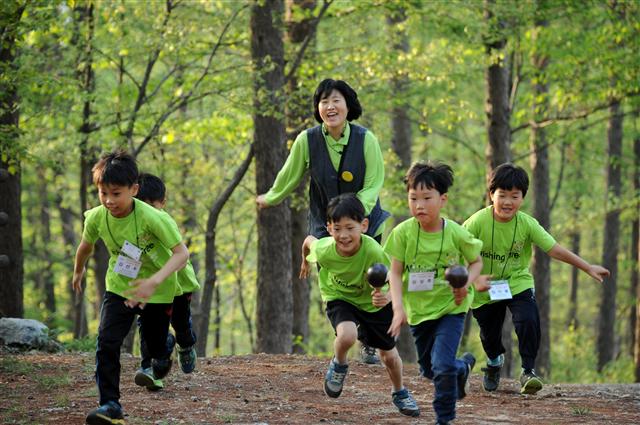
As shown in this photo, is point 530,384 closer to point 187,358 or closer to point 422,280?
point 422,280

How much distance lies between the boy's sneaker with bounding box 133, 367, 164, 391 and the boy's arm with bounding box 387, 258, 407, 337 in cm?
260

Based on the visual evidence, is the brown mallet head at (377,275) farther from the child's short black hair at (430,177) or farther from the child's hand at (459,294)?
the child's short black hair at (430,177)

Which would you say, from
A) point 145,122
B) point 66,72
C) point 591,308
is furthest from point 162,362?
point 591,308

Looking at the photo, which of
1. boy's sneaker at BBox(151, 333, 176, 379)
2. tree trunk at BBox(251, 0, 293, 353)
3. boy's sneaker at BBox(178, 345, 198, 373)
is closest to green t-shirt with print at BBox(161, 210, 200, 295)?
boy's sneaker at BBox(151, 333, 176, 379)

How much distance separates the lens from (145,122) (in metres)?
18.7

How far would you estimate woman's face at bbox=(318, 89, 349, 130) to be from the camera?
8.38 m

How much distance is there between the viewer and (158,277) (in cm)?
691

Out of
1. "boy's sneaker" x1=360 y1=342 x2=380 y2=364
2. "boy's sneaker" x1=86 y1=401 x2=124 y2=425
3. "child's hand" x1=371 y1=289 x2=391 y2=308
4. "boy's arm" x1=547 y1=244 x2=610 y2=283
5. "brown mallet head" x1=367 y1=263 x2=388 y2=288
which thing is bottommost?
"boy's sneaker" x1=86 y1=401 x2=124 y2=425

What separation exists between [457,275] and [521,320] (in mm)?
2731

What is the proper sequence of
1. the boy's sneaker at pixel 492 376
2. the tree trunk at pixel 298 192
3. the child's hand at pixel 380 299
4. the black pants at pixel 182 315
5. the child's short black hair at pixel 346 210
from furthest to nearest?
the tree trunk at pixel 298 192 < the boy's sneaker at pixel 492 376 < the black pants at pixel 182 315 < the child's hand at pixel 380 299 < the child's short black hair at pixel 346 210

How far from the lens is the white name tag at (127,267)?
7285mm

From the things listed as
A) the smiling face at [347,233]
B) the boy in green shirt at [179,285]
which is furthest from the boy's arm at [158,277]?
the boy in green shirt at [179,285]

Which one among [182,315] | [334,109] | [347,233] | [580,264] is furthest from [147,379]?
[580,264]

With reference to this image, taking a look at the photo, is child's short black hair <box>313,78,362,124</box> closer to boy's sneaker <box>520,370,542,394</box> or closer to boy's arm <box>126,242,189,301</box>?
boy's arm <box>126,242,189,301</box>
